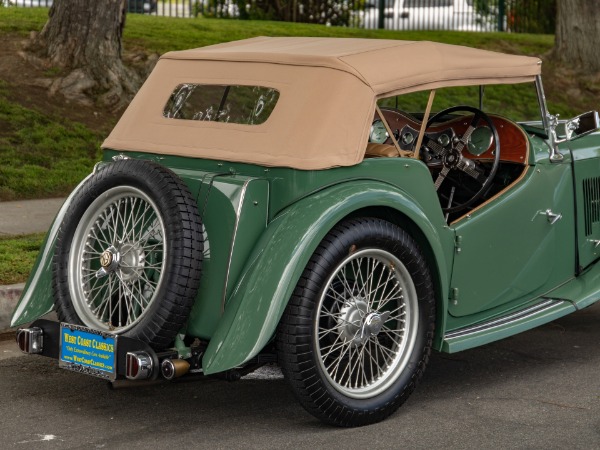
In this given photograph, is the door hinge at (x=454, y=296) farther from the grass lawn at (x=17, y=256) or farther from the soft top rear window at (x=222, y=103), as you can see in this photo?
the grass lawn at (x=17, y=256)

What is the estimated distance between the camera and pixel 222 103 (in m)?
5.60

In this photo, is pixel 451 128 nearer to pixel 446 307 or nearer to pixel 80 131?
pixel 446 307

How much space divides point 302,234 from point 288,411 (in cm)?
96

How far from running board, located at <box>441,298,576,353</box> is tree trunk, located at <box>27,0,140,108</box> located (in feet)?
23.5

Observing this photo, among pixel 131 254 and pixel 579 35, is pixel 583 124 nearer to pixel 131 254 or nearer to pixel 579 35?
pixel 131 254

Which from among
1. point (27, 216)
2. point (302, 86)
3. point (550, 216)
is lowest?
point (27, 216)

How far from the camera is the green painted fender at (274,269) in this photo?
15.2 ft

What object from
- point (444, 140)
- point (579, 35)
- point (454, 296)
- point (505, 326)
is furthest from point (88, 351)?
point (579, 35)

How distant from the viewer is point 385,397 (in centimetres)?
503

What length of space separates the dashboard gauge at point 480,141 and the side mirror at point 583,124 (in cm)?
47

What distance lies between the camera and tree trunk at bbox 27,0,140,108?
1204 centimetres

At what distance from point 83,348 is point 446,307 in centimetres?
168

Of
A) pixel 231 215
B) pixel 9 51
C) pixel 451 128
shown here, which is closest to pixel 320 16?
pixel 9 51

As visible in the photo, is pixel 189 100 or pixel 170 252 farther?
pixel 189 100
